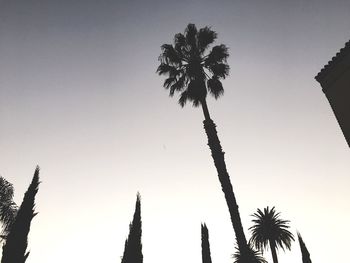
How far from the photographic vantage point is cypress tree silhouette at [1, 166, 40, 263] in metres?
16.5

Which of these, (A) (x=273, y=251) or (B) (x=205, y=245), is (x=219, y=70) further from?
(A) (x=273, y=251)

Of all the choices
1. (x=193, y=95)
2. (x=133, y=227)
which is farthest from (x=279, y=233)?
(x=193, y=95)

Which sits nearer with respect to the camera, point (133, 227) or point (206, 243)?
point (133, 227)

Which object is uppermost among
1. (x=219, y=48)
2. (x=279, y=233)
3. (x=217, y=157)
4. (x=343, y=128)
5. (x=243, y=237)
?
(x=219, y=48)

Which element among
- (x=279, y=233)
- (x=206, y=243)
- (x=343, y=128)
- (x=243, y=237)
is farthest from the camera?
(x=279, y=233)

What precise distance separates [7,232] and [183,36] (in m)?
15.9

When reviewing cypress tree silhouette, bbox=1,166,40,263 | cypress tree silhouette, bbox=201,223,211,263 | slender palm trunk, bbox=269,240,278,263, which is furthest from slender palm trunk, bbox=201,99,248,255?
slender palm trunk, bbox=269,240,278,263

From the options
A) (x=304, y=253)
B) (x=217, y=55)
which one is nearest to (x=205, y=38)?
(x=217, y=55)

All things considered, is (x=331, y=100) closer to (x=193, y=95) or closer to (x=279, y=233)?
(x=193, y=95)

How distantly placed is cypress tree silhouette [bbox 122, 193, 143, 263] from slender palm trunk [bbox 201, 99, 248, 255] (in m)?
10.3

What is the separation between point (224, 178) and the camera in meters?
15.9

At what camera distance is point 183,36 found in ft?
68.6

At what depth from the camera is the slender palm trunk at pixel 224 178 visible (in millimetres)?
14711

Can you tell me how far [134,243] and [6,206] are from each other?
9.30 meters
